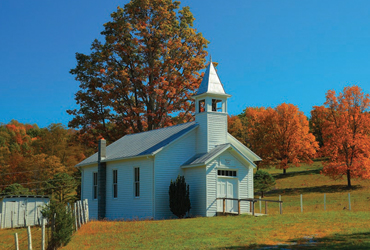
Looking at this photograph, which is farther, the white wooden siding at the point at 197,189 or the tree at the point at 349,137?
the tree at the point at 349,137

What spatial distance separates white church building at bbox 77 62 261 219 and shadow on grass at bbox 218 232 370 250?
11.5m

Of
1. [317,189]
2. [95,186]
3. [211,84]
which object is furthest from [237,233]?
[317,189]

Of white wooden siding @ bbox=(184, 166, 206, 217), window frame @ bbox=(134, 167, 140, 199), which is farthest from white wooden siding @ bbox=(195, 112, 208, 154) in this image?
window frame @ bbox=(134, 167, 140, 199)

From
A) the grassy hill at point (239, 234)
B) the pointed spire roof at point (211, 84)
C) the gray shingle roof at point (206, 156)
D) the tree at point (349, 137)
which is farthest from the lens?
the tree at point (349, 137)

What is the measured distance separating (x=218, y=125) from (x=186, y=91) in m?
14.1

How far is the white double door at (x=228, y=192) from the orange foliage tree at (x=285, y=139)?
32675mm

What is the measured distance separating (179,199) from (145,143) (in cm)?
618

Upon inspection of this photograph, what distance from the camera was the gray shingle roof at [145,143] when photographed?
29484mm

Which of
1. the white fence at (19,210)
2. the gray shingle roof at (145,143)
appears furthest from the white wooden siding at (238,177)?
the white fence at (19,210)

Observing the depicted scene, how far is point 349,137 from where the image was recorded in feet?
159

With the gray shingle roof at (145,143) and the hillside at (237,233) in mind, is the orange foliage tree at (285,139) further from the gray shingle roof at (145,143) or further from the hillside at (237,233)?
the hillside at (237,233)

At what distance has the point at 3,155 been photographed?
66.6 meters

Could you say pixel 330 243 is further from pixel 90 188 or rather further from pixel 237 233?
pixel 90 188

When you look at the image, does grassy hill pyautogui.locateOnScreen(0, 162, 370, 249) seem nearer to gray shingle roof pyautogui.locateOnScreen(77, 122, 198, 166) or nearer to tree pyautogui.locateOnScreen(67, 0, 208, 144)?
gray shingle roof pyautogui.locateOnScreen(77, 122, 198, 166)
